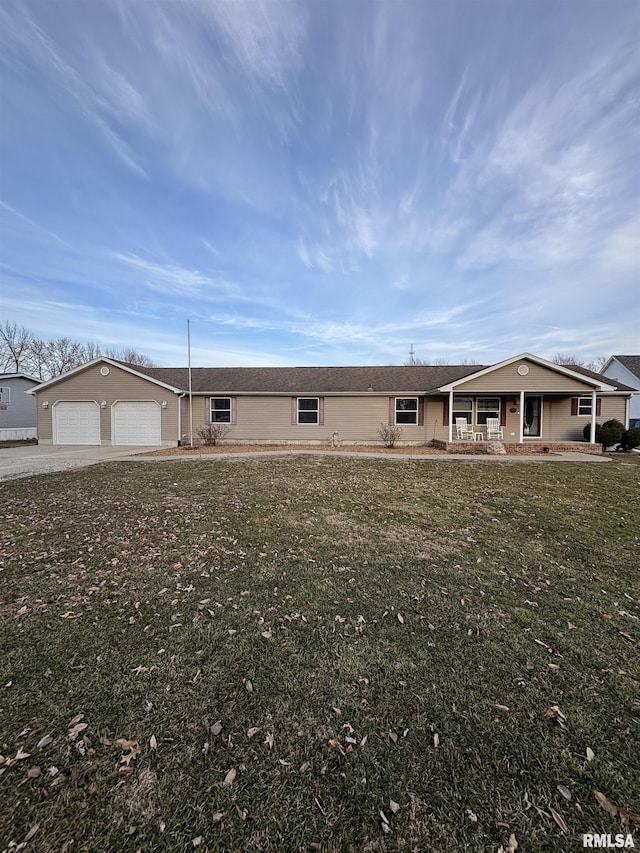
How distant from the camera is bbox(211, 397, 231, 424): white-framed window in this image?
696 inches

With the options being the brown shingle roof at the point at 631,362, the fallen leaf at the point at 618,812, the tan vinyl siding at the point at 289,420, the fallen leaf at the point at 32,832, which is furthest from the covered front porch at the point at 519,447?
the brown shingle roof at the point at 631,362

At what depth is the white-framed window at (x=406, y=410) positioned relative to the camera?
17.1m

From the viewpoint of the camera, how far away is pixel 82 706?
2184 mm

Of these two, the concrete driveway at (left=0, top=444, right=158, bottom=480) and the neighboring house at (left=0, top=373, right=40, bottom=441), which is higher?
the neighboring house at (left=0, top=373, right=40, bottom=441)

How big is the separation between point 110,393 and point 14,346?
1150 inches

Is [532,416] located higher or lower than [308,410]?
lower

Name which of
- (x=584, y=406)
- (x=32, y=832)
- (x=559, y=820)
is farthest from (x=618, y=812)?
(x=584, y=406)

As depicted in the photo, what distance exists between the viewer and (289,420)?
693 inches

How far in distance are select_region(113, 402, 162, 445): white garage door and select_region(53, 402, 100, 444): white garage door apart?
105cm

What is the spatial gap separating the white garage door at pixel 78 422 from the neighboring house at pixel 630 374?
3492 cm

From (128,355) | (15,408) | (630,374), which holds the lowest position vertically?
(15,408)

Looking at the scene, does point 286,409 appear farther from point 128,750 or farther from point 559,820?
point 559,820

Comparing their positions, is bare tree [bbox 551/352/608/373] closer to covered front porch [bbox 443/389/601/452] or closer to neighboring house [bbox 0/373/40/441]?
covered front porch [bbox 443/389/601/452]

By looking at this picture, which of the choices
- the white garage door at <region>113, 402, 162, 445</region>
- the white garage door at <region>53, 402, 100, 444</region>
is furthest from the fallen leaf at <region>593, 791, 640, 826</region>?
the white garage door at <region>53, 402, 100, 444</region>
